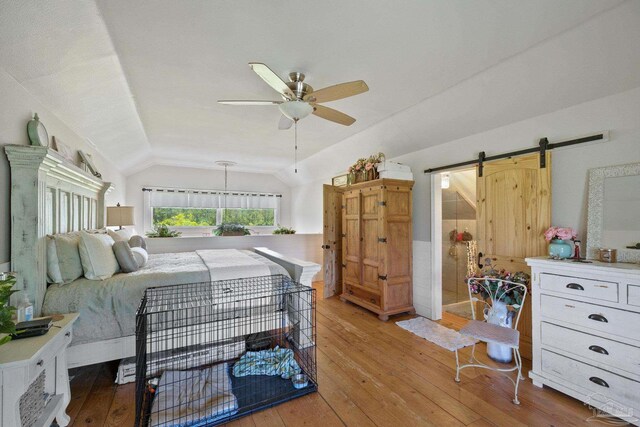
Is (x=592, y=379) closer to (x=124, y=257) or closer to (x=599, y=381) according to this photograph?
(x=599, y=381)

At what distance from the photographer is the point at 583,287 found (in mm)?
1990

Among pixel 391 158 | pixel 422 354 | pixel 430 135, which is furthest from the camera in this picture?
pixel 391 158

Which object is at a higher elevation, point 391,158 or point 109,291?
point 391,158

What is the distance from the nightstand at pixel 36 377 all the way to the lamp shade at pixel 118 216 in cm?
248

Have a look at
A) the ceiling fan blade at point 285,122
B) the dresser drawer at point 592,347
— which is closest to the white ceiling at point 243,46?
the ceiling fan blade at point 285,122

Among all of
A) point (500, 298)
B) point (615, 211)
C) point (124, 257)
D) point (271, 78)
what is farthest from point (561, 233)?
point (124, 257)

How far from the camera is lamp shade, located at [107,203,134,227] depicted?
398cm

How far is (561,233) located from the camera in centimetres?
233

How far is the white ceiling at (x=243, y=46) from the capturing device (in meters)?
1.72

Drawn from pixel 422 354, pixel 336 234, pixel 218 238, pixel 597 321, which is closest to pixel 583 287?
pixel 597 321

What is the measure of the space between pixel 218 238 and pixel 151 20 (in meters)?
4.20

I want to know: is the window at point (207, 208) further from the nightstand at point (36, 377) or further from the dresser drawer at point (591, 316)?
the dresser drawer at point (591, 316)

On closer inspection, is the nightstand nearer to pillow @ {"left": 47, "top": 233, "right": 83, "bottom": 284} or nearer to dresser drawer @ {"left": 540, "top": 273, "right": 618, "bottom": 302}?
pillow @ {"left": 47, "top": 233, "right": 83, "bottom": 284}

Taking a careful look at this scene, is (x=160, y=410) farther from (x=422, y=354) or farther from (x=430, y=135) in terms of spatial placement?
(x=430, y=135)
